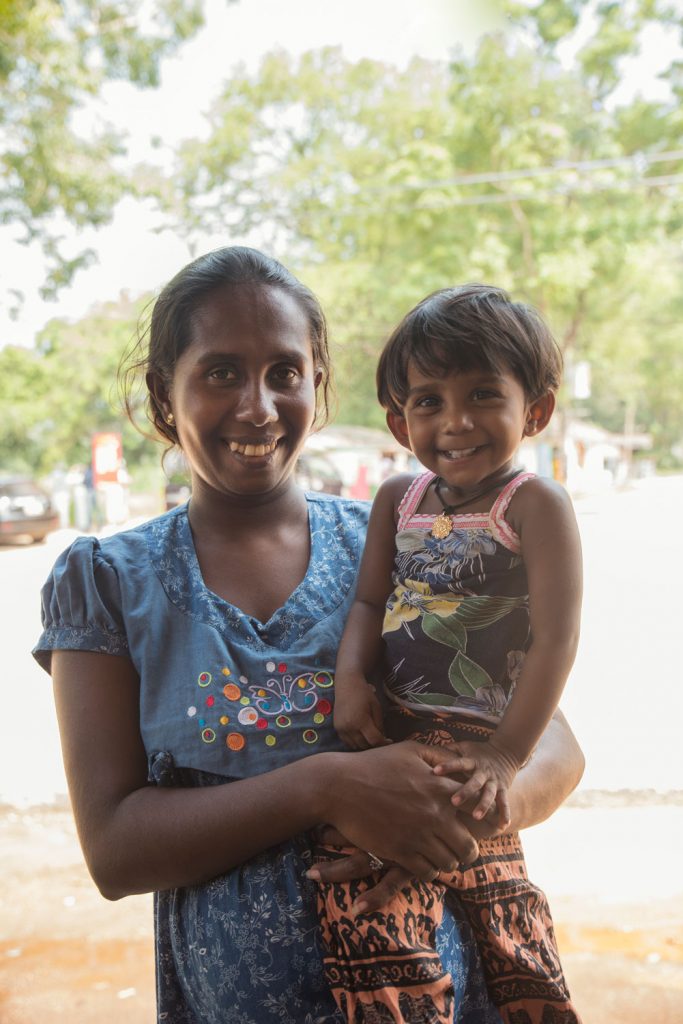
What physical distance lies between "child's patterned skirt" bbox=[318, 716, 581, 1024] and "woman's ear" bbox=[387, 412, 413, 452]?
1.52 ft

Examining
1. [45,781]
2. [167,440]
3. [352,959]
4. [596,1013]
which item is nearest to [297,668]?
[352,959]

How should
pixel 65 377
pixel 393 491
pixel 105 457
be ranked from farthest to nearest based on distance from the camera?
1. pixel 65 377
2. pixel 105 457
3. pixel 393 491

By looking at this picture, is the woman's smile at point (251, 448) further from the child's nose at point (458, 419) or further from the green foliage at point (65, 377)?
the green foliage at point (65, 377)

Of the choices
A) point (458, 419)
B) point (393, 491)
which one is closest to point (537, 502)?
point (458, 419)

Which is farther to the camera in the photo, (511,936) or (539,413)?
(539,413)

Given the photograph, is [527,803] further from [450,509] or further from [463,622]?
[450,509]

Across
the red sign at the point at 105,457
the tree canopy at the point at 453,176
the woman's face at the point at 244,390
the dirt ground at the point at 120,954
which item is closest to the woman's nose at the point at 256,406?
the woman's face at the point at 244,390

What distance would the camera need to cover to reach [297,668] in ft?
4.60

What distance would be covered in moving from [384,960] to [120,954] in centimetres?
210

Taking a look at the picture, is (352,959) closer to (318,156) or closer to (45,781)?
(45,781)

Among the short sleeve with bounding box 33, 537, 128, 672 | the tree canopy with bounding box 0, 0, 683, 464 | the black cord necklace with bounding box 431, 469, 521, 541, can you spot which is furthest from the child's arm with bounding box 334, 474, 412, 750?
the tree canopy with bounding box 0, 0, 683, 464

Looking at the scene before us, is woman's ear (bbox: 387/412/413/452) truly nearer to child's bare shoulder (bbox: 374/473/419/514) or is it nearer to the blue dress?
child's bare shoulder (bbox: 374/473/419/514)

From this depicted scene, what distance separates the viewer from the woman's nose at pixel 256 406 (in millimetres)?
1411

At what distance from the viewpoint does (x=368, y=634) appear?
4.68 feet
